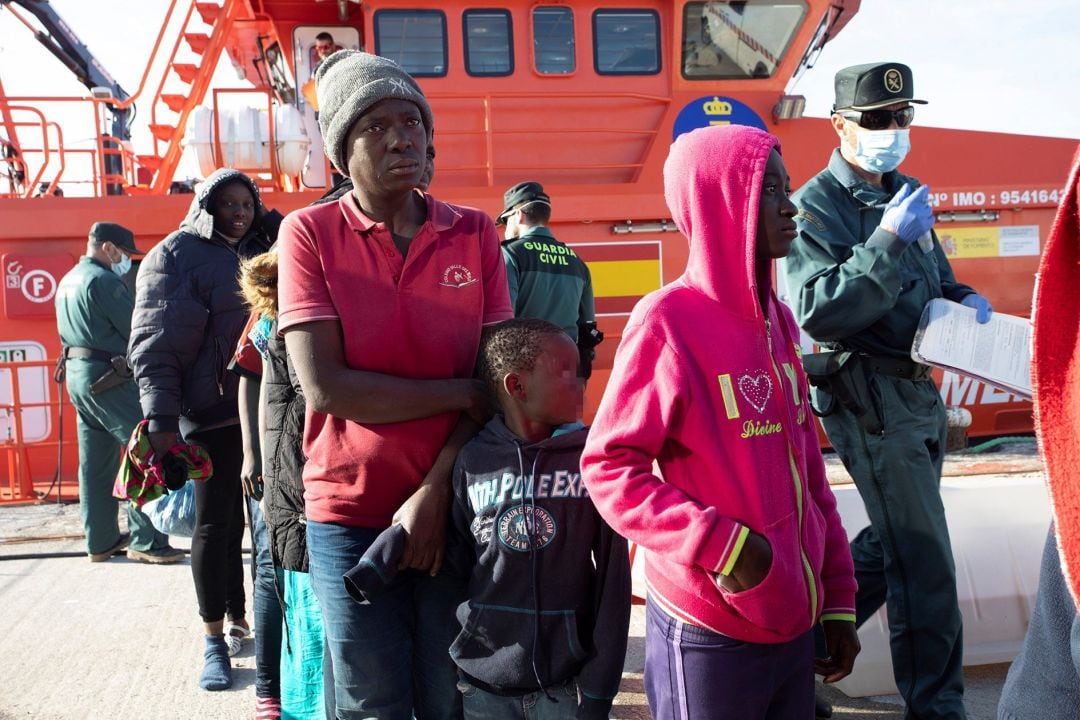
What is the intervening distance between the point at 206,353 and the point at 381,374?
1.95m

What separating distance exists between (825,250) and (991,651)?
168 centimetres

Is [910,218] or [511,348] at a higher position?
[910,218]

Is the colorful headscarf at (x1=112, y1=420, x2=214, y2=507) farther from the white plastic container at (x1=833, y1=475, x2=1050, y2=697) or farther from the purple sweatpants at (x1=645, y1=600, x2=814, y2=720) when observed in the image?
the white plastic container at (x1=833, y1=475, x2=1050, y2=697)

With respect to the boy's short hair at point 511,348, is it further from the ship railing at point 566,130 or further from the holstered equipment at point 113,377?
the ship railing at point 566,130

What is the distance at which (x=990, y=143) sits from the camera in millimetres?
8227

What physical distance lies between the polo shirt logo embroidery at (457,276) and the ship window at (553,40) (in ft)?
20.3

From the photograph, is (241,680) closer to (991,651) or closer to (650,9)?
(991,651)

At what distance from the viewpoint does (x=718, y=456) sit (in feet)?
6.10

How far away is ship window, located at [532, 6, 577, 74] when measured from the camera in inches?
311

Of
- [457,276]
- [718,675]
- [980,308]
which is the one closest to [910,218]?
[980,308]

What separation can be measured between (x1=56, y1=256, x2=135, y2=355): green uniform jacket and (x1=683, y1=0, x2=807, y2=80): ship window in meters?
4.91

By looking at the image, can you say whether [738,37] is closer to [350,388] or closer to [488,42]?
[488,42]

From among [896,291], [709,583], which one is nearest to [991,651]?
[896,291]

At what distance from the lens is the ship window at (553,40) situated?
7895 millimetres
